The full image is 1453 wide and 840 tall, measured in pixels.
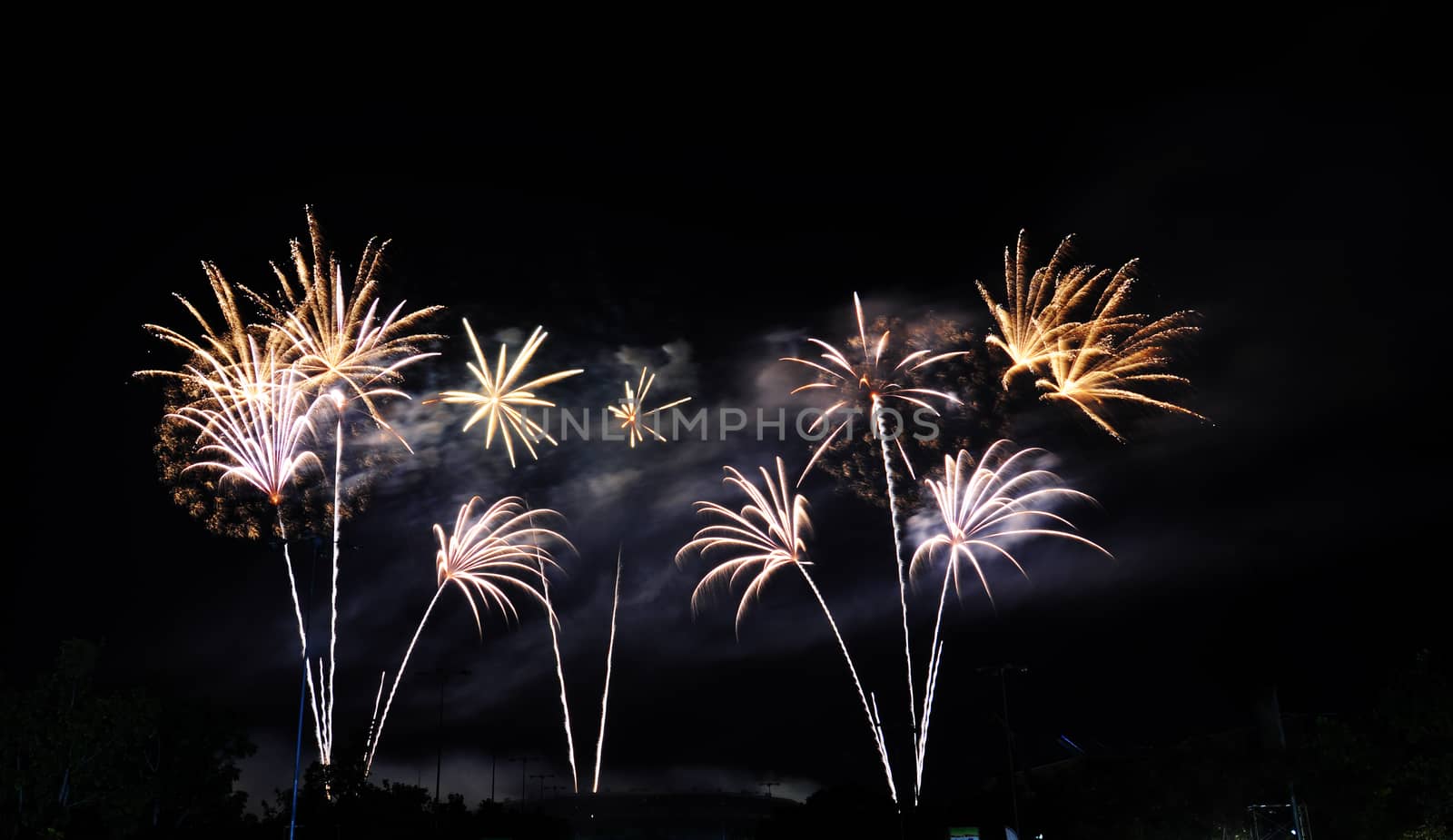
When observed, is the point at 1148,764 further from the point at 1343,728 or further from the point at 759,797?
the point at 759,797

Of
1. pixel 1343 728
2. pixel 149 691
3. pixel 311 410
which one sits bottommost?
pixel 1343 728

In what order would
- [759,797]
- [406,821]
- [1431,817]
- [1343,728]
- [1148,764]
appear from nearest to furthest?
[1431,817]
[1343,728]
[406,821]
[1148,764]
[759,797]

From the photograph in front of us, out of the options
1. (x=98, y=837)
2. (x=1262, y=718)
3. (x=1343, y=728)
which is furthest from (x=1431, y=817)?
(x=98, y=837)

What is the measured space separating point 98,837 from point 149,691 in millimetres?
9760

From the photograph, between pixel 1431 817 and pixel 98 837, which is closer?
pixel 1431 817

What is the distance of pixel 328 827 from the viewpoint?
64.6 meters

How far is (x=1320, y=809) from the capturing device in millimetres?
55844

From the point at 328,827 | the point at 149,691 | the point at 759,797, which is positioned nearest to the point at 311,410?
the point at 328,827

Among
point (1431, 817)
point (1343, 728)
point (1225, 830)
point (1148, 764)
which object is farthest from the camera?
point (1148, 764)

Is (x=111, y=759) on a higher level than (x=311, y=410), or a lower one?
lower

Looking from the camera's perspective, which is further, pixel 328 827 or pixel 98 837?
pixel 98 837

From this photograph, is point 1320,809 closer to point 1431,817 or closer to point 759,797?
point 1431,817

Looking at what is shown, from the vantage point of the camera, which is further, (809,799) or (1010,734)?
(809,799)

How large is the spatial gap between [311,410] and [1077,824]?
5975cm
